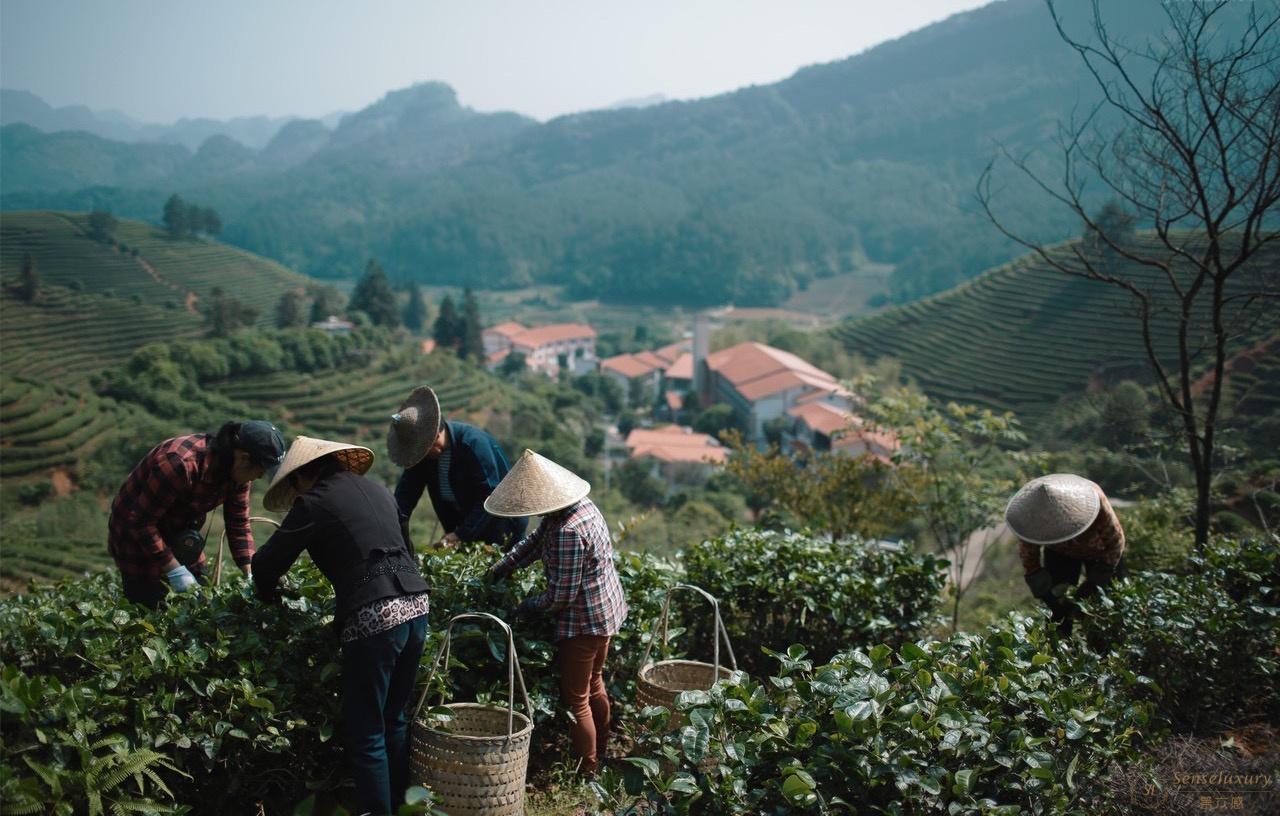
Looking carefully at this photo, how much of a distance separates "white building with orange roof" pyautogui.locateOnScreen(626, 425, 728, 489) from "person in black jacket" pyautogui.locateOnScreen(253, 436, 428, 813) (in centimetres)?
3081

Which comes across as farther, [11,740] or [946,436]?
[946,436]

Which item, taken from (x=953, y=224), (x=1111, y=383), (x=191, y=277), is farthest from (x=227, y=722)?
(x=953, y=224)

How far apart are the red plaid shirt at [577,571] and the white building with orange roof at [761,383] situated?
39.1 metres

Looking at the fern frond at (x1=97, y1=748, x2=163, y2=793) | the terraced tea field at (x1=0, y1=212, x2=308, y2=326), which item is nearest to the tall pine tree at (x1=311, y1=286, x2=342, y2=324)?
the terraced tea field at (x1=0, y1=212, x2=308, y2=326)

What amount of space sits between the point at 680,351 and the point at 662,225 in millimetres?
52554

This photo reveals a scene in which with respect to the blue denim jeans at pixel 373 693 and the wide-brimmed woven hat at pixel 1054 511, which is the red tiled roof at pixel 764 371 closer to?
the wide-brimmed woven hat at pixel 1054 511

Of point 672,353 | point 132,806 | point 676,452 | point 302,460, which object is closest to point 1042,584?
point 302,460

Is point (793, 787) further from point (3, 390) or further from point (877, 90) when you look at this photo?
point (877, 90)

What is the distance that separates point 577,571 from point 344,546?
2.58 ft

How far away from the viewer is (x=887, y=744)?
2.20 meters

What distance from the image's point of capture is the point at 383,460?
35.9m

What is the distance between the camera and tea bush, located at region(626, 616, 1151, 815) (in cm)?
212

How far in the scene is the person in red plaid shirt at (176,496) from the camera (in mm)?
3213

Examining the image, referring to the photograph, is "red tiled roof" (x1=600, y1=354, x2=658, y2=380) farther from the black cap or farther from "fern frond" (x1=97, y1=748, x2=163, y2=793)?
"fern frond" (x1=97, y1=748, x2=163, y2=793)
